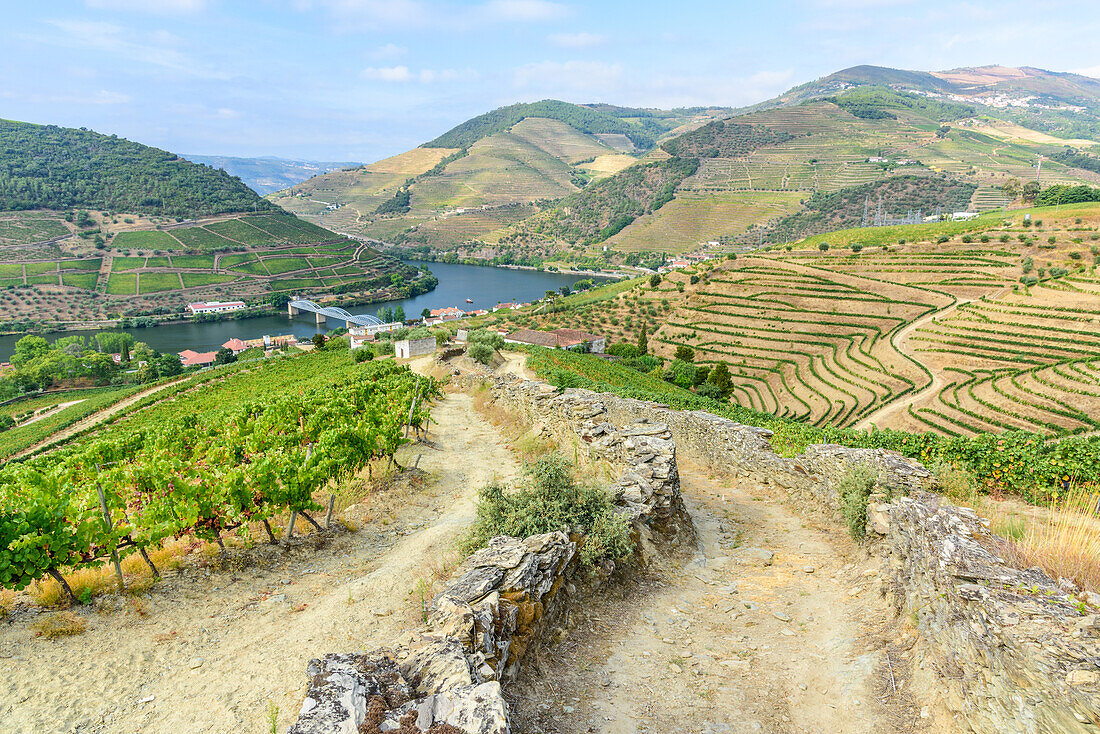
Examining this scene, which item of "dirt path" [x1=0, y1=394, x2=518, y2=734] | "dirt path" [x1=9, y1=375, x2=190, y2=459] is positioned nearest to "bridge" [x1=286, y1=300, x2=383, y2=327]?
"dirt path" [x1=9, y1=375, x2=190, y2=459]

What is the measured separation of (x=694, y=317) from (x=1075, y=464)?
6003 centimetres

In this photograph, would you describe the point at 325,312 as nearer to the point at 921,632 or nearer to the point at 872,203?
the point at 921,632

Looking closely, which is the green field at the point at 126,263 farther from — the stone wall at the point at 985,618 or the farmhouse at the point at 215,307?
the stone wall at the point at 985,618

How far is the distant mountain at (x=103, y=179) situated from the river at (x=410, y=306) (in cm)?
6681

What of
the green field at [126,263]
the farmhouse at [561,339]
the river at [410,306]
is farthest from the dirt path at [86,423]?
the green field at [126,263]

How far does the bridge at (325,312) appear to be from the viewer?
103 meters

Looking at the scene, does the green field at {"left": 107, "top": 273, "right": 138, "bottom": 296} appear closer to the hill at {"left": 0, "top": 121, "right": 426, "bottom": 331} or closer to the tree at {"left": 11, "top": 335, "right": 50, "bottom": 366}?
the hill at {"left": 0, "top": 121, "right": 426, "bottom": 331}

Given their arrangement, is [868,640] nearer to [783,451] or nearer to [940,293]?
[783,451]

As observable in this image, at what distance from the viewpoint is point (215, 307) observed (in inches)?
4633

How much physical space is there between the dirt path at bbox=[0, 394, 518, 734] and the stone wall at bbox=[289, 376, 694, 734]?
4.53 ft

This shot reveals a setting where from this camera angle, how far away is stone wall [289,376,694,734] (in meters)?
3.67

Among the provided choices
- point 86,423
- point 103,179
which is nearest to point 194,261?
point 103,179

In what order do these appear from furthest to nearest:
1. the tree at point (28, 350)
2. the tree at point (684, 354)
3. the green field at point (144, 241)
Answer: the green field at point (144, 241) → the tree at point (28, 350) → the tree at point (684, 354)

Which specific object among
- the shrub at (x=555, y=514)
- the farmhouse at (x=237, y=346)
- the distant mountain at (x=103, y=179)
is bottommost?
the farmhouse at (x=237, y=346)
